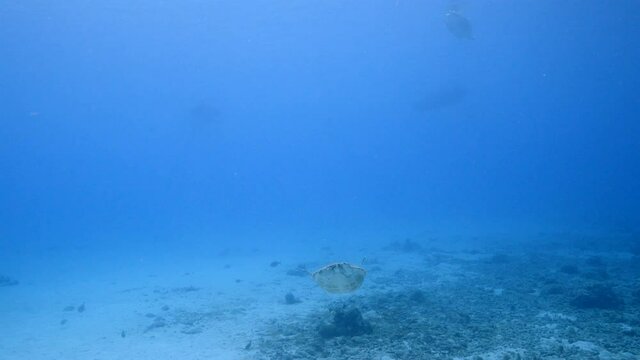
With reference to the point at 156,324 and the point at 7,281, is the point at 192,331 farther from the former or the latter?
the point at 7,281

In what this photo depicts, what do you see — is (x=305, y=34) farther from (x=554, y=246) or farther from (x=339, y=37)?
(x=554, y=246)

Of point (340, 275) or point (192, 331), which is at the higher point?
point (340, 275)

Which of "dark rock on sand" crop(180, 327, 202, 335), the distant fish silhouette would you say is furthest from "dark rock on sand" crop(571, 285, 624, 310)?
the distant fish silhouette

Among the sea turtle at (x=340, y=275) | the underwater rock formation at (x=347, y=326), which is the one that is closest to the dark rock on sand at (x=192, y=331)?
the underwater rock formation at (x=347, y=326)

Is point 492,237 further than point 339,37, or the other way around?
point 339,37

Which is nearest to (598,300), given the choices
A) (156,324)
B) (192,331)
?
(192,331)

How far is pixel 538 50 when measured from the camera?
7700cm

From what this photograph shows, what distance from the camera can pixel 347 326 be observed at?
33.1 feet

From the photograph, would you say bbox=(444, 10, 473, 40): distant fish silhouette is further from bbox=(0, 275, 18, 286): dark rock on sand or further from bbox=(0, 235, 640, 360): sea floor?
bbox=(0, 275, 18, 286): dark rock on sand

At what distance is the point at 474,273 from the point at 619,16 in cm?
5183

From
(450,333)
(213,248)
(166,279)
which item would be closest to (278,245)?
(213,248)

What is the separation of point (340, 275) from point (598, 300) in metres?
9.06

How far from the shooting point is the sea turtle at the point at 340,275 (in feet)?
24.6

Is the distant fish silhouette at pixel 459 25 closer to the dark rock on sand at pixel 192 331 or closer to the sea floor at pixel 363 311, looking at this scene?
the sea floor at pixel 363 311
